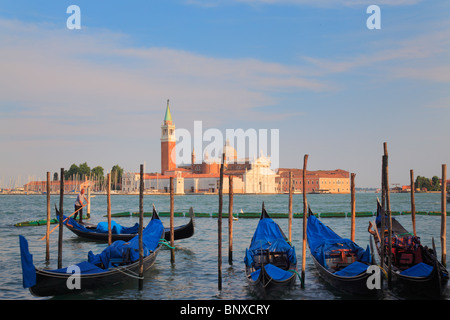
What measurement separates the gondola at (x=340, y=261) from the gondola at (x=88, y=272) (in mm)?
2775

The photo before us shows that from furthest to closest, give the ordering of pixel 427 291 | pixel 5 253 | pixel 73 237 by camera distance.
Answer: pixel 73 237
pixel 5 253
pixel 427 291

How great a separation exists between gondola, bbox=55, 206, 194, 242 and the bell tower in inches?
2415

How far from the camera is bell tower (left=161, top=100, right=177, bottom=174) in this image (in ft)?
249

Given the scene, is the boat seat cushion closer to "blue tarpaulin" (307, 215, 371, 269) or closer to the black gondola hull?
"blue tarpaulin" (307, 215, 371, 269)

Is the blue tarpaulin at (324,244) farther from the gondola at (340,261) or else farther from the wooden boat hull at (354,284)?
the wooden boat hull at (354,284)

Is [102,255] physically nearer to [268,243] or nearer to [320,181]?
[268,243]

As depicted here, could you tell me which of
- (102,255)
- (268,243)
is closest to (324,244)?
(268,243)

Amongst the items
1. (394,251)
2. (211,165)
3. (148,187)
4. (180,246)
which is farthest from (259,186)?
(394,251)

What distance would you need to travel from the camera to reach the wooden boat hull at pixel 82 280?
250 inches

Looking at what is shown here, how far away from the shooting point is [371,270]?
6543 mm

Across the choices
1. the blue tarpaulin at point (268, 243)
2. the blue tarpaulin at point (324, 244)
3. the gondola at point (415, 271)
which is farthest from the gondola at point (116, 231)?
the gondola at point (415, 271)
